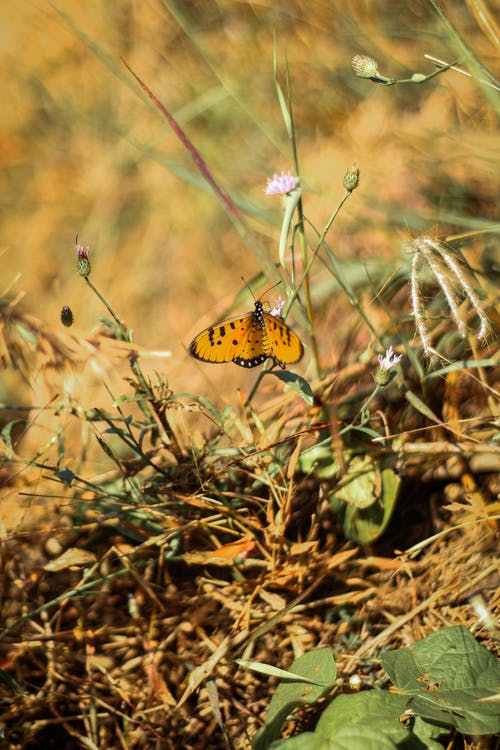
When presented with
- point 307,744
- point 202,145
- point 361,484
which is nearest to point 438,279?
point 361,484

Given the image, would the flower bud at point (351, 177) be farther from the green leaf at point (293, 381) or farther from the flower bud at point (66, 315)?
the flower bud at point (66, 315)

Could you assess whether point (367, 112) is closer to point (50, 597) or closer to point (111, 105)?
point (111, 105)

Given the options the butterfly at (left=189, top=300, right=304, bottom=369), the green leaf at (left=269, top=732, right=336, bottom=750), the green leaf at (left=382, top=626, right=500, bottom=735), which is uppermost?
the butterfly at (left=189, top=300, right=304, bottom=369)

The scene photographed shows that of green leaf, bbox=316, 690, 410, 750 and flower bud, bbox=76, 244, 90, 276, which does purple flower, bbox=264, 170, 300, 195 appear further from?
green leaf, bbox=316, 690, 410, 750

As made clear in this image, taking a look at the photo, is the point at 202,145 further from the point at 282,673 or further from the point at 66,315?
the point at 282,673

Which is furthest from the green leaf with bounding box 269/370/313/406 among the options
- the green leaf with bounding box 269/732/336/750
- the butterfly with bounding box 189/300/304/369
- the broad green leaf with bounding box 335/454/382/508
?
the green leaf with bounding box 269/732/336/750

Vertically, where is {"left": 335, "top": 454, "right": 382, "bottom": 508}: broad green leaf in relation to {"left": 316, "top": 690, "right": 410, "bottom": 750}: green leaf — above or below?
above
